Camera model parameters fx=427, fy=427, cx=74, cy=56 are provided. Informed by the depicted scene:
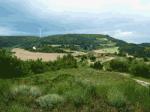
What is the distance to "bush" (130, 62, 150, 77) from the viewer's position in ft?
223

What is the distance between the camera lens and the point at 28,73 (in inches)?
2472

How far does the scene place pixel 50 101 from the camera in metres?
15.1

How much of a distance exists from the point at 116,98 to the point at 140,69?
53566 millimetres

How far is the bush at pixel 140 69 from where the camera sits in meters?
67.9

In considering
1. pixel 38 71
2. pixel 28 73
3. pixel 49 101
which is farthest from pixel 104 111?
pixel 38 71

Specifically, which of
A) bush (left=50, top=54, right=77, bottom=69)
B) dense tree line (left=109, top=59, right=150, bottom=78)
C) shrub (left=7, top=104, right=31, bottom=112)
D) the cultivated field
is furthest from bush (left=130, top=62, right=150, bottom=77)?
shrub (left=7, top=104, right=31, bottom=112)

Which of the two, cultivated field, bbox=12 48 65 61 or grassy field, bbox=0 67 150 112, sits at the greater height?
grassy field, bbox=0 67 150 112

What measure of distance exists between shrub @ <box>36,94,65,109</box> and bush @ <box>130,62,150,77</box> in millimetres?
53570

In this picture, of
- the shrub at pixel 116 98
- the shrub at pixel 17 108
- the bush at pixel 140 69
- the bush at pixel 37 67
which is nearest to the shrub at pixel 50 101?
the shrub at pixel 17 108

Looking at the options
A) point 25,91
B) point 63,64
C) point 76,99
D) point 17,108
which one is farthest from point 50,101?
point 63,64

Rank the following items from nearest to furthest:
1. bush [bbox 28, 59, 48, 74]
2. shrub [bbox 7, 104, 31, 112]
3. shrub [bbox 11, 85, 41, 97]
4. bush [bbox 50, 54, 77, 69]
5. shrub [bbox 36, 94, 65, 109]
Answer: shrub [bbox 7, 104, 31, 112]
shrub [bbox 36, 94, 65, 109]
shrub [bbox 11, 85, 41, 97]
bush [bbox 28, 59, 48, 74]
bush [bbox 50, 54, 77, 69]

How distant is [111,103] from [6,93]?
4.08 m

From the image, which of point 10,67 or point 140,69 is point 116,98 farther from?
point 140,69

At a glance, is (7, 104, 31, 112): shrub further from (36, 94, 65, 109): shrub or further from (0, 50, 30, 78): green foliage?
(0, 50, 30, 78): green foliage
